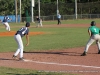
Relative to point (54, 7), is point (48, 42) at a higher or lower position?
lower

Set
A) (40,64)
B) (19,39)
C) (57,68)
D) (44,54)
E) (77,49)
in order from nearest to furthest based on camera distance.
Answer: (57,68)
(40,64)
(19,39)
(44,54)
(77,49)

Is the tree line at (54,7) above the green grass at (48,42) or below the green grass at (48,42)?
above

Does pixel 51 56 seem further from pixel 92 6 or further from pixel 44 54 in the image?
pixel 92 6

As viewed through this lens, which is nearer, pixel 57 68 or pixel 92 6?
pixel 57 68

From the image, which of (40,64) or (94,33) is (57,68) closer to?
(40,64)

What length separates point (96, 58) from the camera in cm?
1476

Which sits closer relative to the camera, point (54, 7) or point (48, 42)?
point (48, 42)

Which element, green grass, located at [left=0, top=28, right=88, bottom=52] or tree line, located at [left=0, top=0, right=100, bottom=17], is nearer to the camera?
green grass, located at [left=0, top=28, right=88, bottom=52]

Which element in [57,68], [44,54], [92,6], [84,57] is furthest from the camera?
[92,6]

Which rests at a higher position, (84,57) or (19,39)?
(19,39)

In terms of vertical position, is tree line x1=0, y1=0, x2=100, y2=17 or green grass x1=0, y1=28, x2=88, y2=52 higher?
tree line x1=0, y1=0, x2=100, y2=17

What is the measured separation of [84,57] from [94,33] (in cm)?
135

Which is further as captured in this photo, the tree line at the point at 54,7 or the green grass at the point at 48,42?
the tree line at the point at 54,7

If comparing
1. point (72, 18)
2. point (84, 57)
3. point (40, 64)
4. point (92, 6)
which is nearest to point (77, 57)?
point (84, 57)
